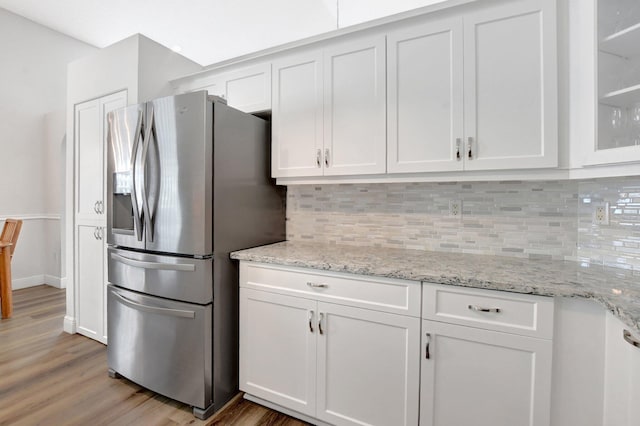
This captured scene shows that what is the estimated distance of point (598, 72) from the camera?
139 cm

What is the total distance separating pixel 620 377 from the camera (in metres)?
1.10

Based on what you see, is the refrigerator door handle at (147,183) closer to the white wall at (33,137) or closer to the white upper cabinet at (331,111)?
the white upper cabinet at (331,111)

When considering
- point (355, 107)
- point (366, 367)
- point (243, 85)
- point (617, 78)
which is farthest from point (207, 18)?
point (366, 367)

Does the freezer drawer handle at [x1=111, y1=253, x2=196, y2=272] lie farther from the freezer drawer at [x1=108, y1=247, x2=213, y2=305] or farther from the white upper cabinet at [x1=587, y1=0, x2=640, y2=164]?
the white upper cabinet at [x1=587, y1=0, x2=640, y2=164]

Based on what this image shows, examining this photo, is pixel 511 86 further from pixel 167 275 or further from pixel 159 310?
pixel 159 310

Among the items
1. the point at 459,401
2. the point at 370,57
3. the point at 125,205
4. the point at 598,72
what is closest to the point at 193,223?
the point at 125,205

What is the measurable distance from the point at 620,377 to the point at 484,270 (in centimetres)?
57

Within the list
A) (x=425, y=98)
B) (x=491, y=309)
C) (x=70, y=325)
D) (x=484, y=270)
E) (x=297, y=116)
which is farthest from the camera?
(x=70, y=325)

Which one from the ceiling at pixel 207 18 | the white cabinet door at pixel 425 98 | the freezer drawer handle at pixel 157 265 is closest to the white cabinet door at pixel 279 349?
the freezer drawer handle at pixel 157 265

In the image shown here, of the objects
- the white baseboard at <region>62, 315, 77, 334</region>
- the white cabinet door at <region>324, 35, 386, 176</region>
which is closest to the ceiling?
the white cabinet door at <region>324, 35, 386, 176</region>

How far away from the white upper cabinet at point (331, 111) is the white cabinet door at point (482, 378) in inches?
40.6

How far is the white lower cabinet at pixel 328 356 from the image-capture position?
149 centimetres

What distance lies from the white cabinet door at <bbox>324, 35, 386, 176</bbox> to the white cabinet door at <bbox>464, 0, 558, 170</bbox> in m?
0.48

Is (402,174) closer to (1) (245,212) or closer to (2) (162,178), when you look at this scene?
(1) (245,212)
